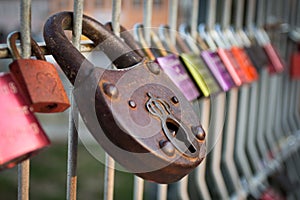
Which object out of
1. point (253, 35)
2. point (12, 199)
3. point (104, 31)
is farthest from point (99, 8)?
point (104, 31)

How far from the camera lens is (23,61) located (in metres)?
0.50

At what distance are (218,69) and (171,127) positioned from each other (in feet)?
1.39

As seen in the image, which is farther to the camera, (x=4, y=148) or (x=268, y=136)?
(x=268, y=136)

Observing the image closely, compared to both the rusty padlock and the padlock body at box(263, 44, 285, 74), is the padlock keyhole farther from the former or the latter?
the padlock body at box(263, 44, 285, 74)

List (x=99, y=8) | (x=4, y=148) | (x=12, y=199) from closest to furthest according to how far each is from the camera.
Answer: (x=4, y=148)
(x=12, y=199)
(x=99, y=8)

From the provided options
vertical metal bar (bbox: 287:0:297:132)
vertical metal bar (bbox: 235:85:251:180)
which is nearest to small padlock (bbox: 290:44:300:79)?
vertical metal bar (bbox: 287:0:297:132)

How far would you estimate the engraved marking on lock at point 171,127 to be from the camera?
520 mm

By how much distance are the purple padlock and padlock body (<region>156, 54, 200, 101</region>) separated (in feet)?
0.52

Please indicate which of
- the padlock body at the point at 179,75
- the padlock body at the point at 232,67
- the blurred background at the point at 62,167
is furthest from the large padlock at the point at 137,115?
the blurred background at the point at 62,167

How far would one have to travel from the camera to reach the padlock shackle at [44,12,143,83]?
53 centimetres

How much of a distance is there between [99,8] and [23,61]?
10.8ft

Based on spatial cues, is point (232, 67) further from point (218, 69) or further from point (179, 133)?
point (179, 133)

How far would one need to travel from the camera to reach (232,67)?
1.02 meters

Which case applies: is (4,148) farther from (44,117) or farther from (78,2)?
(44,117)
